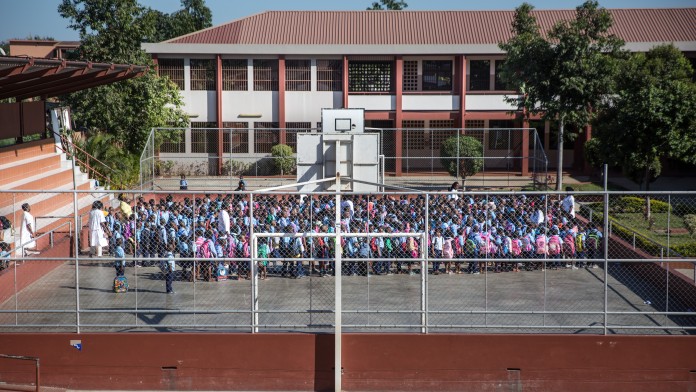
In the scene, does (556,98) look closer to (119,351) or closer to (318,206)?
(318,206)

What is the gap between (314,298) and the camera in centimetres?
1546

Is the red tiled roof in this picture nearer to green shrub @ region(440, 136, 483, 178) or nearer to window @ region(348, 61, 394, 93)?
window @ region(348, 61, 394, 93)

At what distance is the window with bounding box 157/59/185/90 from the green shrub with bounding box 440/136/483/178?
12706 mm

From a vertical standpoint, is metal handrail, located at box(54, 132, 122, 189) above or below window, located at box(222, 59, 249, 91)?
below

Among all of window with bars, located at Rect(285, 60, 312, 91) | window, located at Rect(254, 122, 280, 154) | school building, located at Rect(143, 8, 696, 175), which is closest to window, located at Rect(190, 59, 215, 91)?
school building, located at Rect(143, 8, 696, 175)

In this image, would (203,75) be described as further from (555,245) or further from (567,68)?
(555,245)

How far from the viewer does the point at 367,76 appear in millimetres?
38969

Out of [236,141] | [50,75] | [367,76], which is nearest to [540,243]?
[50,75]

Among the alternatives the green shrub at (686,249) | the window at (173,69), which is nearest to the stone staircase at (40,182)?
the window at (173,69)

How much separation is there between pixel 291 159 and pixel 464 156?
6.81m

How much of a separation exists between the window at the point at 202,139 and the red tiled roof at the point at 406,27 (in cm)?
469

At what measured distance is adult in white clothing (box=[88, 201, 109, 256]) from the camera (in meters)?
17.8

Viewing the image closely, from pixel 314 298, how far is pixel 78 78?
10.4 m

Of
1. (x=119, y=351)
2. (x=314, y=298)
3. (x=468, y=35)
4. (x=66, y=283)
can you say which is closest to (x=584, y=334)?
(x=314, y=298)
